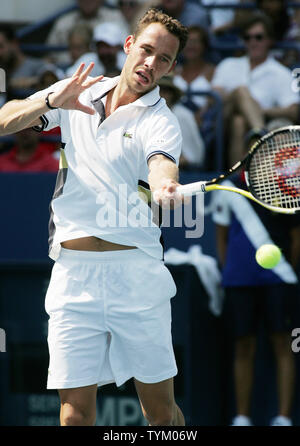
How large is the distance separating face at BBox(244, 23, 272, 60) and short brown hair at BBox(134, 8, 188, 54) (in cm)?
355

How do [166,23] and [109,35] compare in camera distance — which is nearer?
[166,23]

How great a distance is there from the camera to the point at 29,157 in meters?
7.10

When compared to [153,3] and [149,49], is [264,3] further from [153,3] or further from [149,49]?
[149,49]

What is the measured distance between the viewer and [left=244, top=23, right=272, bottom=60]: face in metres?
7.59

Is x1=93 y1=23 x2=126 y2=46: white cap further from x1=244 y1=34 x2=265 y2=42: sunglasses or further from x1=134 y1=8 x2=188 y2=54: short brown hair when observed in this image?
x1=134 y1=8 x2=188 y2=54: short brown hair

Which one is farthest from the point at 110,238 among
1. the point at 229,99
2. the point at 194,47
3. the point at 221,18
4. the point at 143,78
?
the point at 221,18

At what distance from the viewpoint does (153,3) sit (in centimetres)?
827

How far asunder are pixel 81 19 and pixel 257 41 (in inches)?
83.8

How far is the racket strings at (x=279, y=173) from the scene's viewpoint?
440 cm

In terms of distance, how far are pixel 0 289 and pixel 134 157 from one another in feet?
7.98

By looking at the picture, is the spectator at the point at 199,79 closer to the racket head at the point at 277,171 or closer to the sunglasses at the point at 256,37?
the sunglasses at the point at 256,37

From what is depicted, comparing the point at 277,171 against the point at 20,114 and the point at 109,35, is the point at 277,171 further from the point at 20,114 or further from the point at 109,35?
the point at 109,35

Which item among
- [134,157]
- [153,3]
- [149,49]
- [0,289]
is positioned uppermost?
[153,3]
